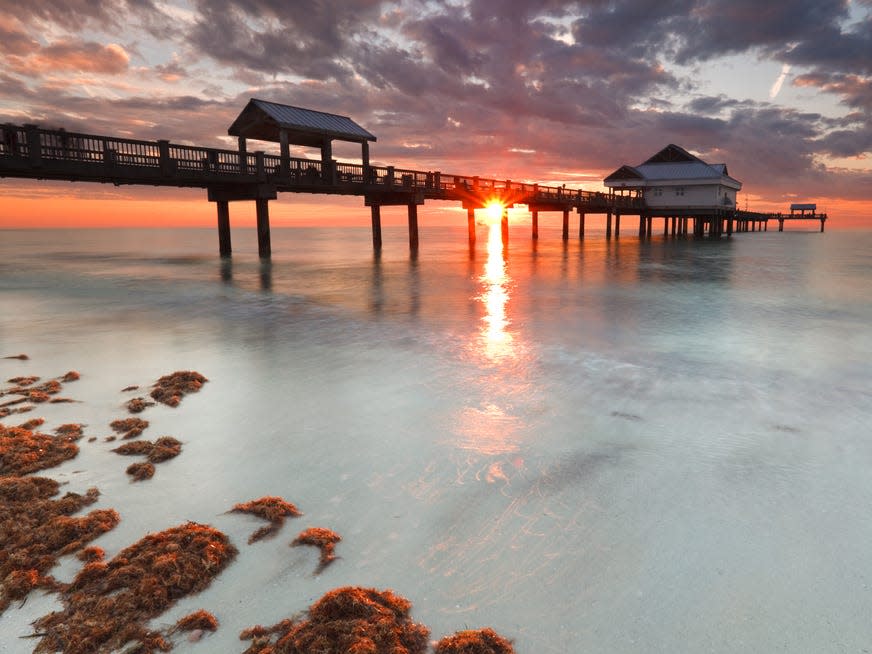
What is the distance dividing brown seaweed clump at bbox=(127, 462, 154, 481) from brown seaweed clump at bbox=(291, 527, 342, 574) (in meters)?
1.99

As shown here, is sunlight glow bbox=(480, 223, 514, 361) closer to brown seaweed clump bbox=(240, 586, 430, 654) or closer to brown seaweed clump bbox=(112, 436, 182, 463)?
brown seaweed clump bbox=(112, 436, 182, 463)

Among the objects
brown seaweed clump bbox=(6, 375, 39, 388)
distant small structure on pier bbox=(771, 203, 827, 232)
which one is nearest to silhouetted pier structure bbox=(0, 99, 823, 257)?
brown seaweed clump bbox=(6, 375, 39, 388)

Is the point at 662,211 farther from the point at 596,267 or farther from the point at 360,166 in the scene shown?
the point at 360,166

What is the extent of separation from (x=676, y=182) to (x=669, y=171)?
1.75 meters

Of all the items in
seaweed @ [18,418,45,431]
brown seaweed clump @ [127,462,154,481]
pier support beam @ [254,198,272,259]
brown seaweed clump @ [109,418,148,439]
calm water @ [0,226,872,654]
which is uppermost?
pier support beam @ [254,198,272,259]

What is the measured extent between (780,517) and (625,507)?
125 cm

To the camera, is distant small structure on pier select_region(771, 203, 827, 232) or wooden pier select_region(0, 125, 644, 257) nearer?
wooden pier select_region(0, 125, 644, 257)

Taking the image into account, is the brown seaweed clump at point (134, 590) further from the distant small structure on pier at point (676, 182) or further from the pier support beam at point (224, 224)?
the distant small structure on pier at point (676, 182)

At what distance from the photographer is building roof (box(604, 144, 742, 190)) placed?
57344mm

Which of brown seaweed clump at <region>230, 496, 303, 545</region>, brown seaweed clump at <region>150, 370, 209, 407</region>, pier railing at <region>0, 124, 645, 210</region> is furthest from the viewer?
pier railing at <region>0, 124, 645, 210</region>

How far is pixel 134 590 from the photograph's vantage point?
140 inches

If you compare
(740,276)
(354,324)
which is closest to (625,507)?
(354,324)

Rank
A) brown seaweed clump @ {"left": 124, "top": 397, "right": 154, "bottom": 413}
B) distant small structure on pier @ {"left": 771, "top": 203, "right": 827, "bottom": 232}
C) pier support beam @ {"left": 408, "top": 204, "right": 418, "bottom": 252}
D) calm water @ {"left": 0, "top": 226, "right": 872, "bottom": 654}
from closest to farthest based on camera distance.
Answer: calm water @ {"left": 0, "top": 226, "right": 872, "bottom": 654} → brown seaweed clump @ {"left": 124, "top": 397, "right": 154, "bottom": 413} → pier support beam @ {"left": 408, "top": 204, "right": 418, "bottom": 252} → distant small structure on pier @ {"left": 771, "top": 203, "right": 827, "bottom": 232}

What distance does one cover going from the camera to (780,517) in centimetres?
456
